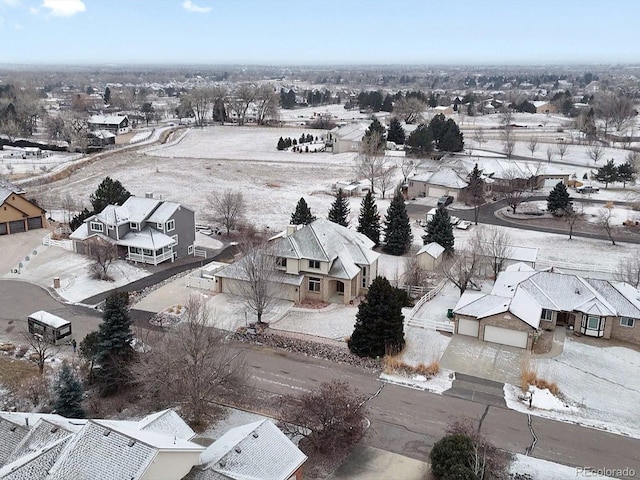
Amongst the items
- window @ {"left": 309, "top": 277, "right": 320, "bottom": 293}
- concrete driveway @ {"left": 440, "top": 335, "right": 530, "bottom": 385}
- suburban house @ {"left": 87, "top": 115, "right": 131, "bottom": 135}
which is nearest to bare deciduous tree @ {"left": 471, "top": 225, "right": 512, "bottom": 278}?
concrete driveway @ {"left": 440, "top": 335, "right": 530, "bottom": 385}

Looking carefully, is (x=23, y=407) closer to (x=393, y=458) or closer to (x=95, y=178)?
(x=393, y=458)

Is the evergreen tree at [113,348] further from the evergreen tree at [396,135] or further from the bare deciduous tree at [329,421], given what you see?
the evergreen tree at [396,135]

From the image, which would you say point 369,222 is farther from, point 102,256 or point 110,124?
point 110,124

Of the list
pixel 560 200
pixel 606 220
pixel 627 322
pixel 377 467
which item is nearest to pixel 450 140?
pixel 560 200

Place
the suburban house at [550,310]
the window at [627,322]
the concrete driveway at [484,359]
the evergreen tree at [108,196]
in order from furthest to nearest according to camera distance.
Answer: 1. the evergreen tree at [108,196]
2. the window at [627,322]
3. the suburban house at [550,310]
4. the concrete driveway at [484,359]

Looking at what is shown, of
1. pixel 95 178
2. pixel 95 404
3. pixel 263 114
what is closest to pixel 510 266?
pixel 95 404

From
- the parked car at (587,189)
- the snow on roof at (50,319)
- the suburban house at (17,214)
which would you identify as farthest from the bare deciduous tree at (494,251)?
the suburban house at (17,214)
